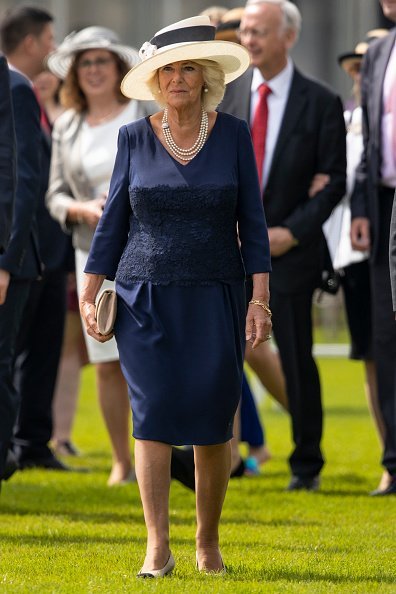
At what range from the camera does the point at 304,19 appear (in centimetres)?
3322

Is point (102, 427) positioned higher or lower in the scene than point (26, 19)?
lower

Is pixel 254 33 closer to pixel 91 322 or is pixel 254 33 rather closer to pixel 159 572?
pixel 91 322

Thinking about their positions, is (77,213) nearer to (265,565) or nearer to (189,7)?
(265,565)

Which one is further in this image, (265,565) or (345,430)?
(345,430)

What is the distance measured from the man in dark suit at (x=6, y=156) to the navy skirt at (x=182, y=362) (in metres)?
1.07

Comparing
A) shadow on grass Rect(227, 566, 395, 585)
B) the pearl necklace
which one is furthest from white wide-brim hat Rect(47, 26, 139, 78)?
shadow on grass Rect(227, 566, 395, 585)

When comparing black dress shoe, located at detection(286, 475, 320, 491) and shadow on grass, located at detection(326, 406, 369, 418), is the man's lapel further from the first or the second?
shadow on grass, located at detection(326, 406, 369, 418)

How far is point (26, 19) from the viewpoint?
9.18 m

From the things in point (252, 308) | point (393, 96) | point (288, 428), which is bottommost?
point (288, 428)

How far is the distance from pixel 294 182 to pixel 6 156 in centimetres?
224

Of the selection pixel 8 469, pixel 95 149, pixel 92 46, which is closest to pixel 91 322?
pixel 8 469

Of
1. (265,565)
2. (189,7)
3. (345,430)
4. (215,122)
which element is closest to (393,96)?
(215,122)

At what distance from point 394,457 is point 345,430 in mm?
4140

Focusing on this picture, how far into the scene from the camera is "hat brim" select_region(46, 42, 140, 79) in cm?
892
